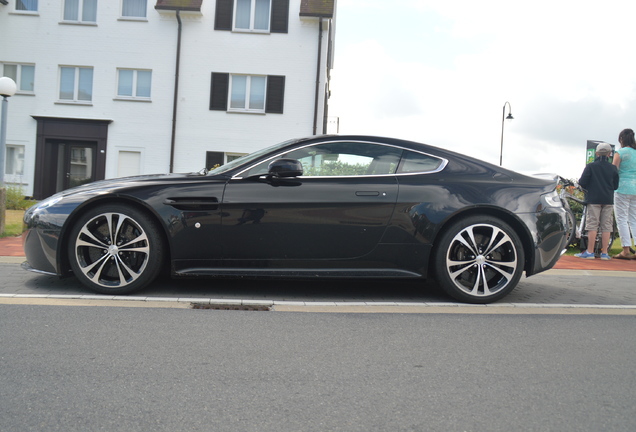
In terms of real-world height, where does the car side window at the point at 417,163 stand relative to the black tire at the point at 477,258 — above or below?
above

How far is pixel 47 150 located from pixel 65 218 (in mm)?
19063

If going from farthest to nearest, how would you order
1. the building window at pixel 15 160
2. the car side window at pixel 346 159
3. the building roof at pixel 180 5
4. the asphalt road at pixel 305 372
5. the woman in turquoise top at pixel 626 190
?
1. the building window at pixel 15 160
2. the building roof at pixel 180 5
3. the woman in turquoise top at pixel 626 190
4. the car side window at pixel 346 159
5. the asphalt road at pixel 305 372

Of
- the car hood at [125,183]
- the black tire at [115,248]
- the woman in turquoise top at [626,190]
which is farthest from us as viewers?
the woman in turquoise top at [626,190]

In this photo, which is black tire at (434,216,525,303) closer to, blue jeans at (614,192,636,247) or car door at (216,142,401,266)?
car door at (216,142,401,266)

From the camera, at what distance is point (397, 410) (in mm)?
2576

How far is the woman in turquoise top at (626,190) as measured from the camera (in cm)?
862

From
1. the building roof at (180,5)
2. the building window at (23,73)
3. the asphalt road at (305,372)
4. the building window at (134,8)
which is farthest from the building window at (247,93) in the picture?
the asphalt road at (305,372)

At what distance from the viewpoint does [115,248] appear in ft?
15.5

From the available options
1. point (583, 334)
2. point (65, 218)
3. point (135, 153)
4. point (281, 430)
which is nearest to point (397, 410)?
point (281, 430)

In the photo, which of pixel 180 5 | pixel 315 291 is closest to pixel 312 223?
pixel 315 291

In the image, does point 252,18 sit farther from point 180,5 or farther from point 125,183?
point 125,183

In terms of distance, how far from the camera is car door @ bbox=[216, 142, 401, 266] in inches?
187

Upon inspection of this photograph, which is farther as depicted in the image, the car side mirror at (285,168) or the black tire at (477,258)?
the black tire at (477,258)

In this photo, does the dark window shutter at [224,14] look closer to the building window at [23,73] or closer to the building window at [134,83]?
the building window at [134,83]
